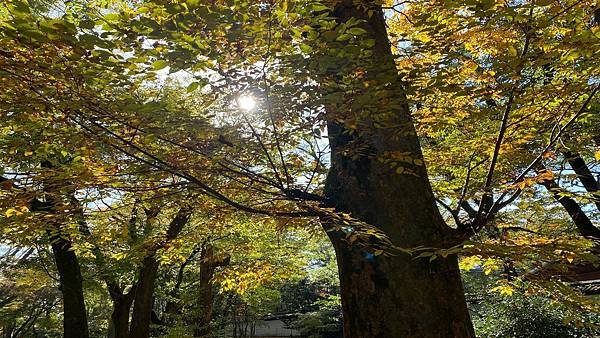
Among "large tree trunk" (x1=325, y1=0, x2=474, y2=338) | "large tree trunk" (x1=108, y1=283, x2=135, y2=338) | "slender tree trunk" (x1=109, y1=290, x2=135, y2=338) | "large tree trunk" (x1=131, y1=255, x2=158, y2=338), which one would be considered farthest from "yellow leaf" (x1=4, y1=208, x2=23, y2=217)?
"slender tree trunk" (x1=109, y1=290, x2=135, y2=338)

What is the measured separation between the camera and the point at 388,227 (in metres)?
2.75

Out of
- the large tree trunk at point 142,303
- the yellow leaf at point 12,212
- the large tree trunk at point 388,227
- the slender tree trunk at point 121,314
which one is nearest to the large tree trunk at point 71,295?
the large tree trunk at point 142,303

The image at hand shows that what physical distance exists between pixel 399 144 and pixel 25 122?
2883mm

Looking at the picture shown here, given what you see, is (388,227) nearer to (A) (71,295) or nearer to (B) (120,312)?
(A) (71,295)

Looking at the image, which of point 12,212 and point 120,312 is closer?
point 12,212

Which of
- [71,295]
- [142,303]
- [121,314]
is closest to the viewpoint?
[71,295]

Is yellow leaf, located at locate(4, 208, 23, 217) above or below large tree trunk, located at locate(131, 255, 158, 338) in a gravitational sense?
above

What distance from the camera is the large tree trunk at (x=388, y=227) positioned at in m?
2.46

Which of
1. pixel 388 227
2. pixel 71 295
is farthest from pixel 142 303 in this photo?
pixel 388 227

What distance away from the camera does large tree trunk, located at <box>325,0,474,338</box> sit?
246 centimetres

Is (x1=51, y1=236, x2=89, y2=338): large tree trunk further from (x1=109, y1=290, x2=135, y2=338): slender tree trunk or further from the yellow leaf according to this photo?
the yellow leaf

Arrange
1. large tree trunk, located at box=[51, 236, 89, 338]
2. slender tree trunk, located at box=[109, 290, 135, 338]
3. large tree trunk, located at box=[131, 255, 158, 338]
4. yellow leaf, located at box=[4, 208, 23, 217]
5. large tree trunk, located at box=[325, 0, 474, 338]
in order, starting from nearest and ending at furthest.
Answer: large tree trunk, located at box=[325, 0, 474, 338] < yellow leaf, located at box=[4, 208, 23, 217] < large tree trunk, located at box=[51, 236, 89, 338] < large tree trunk, located at box=[131, 255, 158, 338] < slender tree trunk, located at box=[109, 290, 135, 338]

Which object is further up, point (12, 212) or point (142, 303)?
point (12, 212)

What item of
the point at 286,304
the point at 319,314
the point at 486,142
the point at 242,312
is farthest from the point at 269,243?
the point at 286,304
